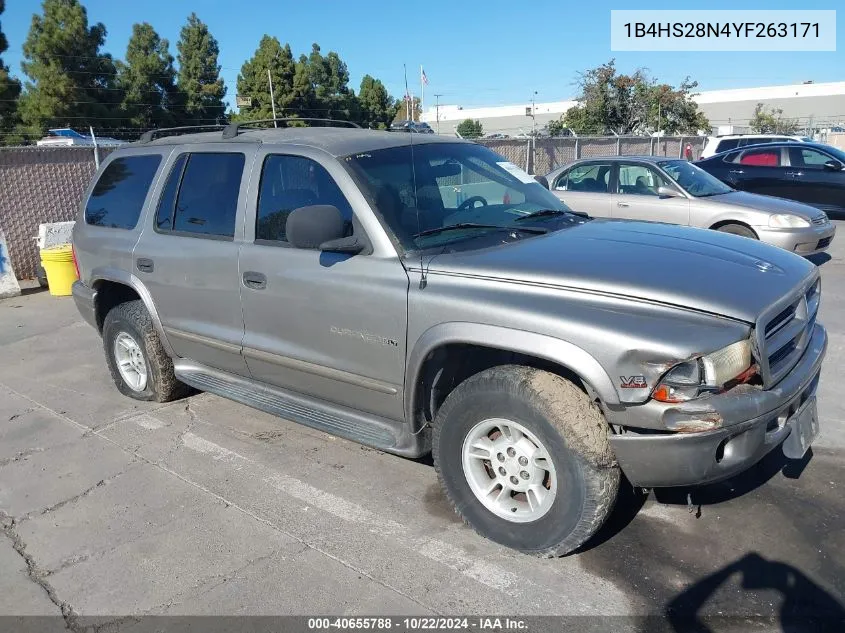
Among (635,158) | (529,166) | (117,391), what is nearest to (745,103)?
(529,166)

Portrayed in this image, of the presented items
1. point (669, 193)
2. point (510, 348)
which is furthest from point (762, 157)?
point (510, 348)

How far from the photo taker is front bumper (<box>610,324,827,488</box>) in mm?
2672

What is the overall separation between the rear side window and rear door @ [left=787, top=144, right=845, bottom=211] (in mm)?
12154

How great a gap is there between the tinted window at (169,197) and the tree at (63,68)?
23503 millimetres

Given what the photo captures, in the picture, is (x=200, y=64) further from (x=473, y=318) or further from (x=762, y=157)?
(x=473, y=318)

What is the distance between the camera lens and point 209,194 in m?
4.45

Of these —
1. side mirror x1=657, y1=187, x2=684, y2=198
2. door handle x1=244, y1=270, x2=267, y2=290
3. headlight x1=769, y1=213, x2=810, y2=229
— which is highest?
side mirror x1=657, y1=187, x2=684, y2=198

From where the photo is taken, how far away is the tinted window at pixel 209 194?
4262 mm

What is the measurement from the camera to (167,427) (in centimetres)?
495

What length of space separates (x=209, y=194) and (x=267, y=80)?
32.2 m

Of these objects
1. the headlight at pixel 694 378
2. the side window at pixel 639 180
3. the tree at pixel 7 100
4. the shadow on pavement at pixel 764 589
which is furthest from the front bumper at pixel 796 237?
the tree at pixel 7 100

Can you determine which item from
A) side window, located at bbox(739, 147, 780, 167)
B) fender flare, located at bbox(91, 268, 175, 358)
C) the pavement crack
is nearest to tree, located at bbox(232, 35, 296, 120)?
side window, located at bbox(739, 147, 780, 167)

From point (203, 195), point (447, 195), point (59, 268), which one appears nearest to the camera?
point (447, 195)

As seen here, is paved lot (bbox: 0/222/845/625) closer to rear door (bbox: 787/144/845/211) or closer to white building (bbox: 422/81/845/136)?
rear door (bbox: 787/144/845/211)
